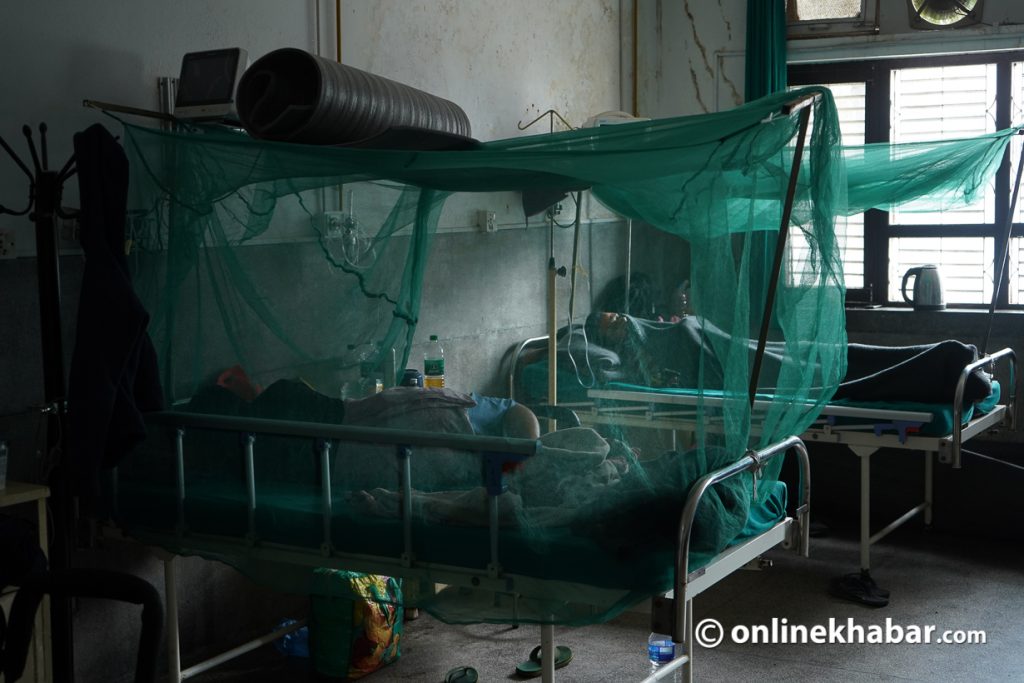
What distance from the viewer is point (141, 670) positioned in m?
1.52

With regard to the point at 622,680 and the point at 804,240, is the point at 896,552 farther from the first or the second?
the point at 804,240

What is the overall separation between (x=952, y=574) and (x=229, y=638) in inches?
118

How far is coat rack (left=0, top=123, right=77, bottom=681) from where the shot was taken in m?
2.87

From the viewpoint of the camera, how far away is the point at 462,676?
3.61 m

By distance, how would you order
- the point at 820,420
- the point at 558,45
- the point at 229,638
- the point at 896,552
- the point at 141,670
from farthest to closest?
the point at 558,45
the point at 896,552
the point at 820,420
the point at 229,638
the point at 141,670

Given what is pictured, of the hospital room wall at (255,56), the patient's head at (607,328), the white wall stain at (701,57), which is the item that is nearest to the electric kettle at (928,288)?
the white wall stain at (701,57)

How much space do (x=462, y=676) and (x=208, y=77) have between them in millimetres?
2057

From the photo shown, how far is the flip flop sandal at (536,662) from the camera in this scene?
Result: 12.0ft

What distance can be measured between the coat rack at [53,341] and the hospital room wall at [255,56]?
0.81 ft

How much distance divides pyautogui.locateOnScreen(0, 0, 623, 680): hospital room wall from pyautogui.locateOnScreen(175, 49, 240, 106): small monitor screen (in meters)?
0.19

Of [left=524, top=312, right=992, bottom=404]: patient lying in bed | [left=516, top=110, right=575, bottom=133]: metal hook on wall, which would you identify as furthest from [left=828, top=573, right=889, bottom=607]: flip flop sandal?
[left=516, top=110, right=575, bottom=133]: metal hook on wall

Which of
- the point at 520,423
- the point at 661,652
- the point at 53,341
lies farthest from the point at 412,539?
the point at 661,652

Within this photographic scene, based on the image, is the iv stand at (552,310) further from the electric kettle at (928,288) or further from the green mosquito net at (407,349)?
the electric kettle at (928,288)

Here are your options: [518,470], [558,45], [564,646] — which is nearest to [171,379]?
[518,470]
